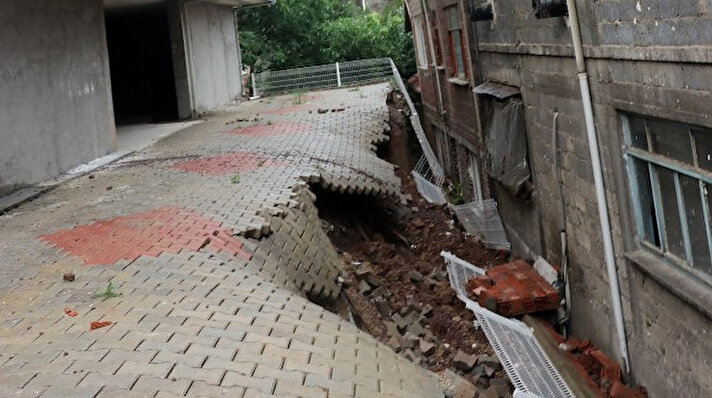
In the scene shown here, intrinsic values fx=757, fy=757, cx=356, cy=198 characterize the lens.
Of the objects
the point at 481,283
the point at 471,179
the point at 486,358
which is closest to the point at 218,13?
the point at 471,179

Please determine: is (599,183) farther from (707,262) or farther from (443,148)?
(443,148)

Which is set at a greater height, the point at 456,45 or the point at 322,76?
the point at 322,76

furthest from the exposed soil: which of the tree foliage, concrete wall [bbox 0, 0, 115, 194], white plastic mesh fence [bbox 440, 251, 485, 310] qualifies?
the tree foliage

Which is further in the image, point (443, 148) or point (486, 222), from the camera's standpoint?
point (443, 148)

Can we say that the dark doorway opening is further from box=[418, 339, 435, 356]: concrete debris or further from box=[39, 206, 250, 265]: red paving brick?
box=[418, 339, 435, 356]: concrete debris

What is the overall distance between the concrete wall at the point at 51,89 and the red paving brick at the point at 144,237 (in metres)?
3.75

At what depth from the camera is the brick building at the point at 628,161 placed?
5.37 m

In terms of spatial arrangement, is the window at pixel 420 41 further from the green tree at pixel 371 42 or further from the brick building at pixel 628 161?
the brick building at pixel 628 161

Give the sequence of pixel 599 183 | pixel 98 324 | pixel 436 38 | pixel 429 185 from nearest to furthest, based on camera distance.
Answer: pixel 98 324 → pixel 599 183 → pixel 429 185 → pixel 436 38

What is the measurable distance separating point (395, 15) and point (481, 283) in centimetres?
2140

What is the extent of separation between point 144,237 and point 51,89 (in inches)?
244

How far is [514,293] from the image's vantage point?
28.9ft

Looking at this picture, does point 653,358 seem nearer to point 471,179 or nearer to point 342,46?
point 471,179

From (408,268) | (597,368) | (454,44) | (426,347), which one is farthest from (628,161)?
(454,44)
